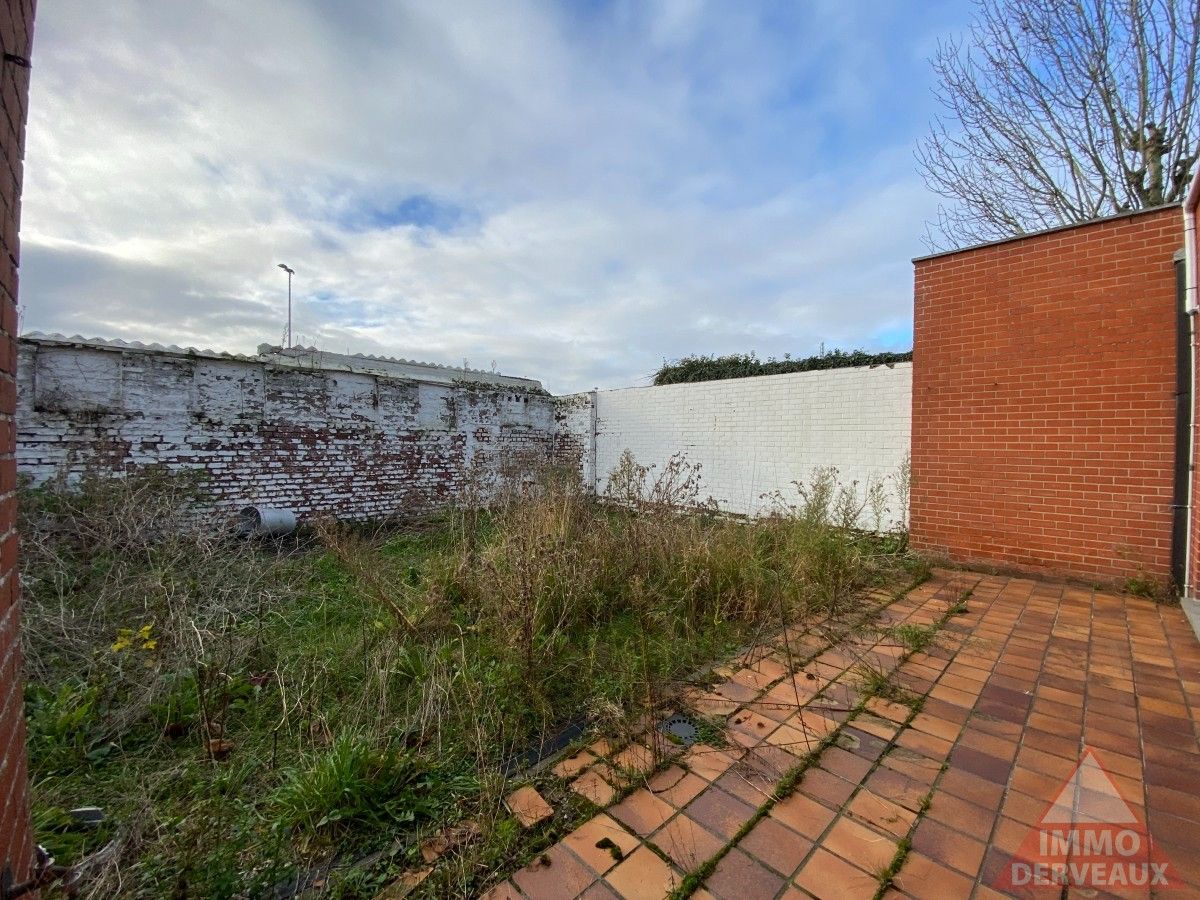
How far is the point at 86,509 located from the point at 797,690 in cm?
632

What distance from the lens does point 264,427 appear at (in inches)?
245

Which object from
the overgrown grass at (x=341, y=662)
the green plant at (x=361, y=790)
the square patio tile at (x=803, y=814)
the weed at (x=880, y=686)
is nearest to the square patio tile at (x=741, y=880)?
the square patio tile at (x=803, y=814)

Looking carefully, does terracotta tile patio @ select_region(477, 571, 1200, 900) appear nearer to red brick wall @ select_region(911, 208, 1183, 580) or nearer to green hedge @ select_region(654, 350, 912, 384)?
red brick wall @ select_region(911, 208, 1183, 580)

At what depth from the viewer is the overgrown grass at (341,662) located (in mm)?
1593

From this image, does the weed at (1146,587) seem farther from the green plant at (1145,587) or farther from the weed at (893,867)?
the weed at (893,867)

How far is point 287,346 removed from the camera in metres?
12.2

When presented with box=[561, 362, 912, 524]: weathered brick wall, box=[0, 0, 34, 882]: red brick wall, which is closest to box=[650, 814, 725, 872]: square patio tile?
box=[0, 0, 34, 882]: red brick wall

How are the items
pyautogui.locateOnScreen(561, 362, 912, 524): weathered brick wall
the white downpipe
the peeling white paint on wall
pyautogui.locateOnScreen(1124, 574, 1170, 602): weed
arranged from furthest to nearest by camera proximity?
pyautogui.locateOnScreen(561, 362, 912, 524): weathered brick wall
the peeling white paint on wall
pyautogui.locateOnScreen(1124, 574, 1170, 602): weed
the white downpipe

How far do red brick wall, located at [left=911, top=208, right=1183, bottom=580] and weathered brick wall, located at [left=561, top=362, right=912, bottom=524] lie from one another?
0.69 meters

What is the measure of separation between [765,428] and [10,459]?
7.30 metres

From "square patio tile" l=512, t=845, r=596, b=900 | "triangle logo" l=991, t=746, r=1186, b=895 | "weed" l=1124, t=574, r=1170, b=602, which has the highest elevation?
"weed" l=1124, t=574, r=1170, b=602

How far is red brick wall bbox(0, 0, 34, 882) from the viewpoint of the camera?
3.42ft

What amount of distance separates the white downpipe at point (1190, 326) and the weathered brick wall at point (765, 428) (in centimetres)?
211

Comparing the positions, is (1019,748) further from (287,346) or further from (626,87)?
(287,346)
